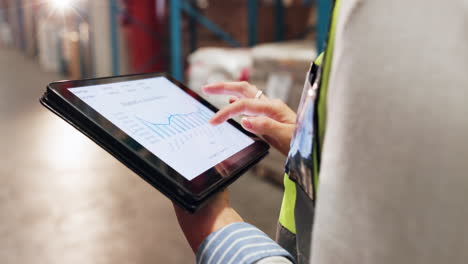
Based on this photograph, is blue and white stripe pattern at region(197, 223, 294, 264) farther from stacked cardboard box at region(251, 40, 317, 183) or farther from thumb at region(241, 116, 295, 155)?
stacked cardboard box at region(251, 40, 317, 183)

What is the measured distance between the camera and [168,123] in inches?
21.1

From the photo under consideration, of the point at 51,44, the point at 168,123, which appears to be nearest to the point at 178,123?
the point at 168,123

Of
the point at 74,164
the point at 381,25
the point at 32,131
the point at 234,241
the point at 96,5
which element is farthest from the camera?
the point at 96,5

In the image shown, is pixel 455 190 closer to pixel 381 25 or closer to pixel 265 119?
pixel 381 25

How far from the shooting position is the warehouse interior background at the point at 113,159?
145 cm

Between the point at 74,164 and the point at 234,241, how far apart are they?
188 centimetres

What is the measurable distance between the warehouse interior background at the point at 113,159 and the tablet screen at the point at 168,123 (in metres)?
0.17

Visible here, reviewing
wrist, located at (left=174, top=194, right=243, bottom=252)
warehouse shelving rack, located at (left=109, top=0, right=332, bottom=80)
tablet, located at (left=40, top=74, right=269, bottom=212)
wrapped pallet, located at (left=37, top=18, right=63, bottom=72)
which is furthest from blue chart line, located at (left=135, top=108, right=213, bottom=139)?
wrapped pallet, located at (left=37, top=18, right=63, bottom=72)

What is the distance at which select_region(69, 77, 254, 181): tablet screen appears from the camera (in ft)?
1.56

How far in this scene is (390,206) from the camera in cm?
30

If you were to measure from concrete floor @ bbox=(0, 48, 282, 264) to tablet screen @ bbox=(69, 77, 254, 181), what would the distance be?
1.69 feet

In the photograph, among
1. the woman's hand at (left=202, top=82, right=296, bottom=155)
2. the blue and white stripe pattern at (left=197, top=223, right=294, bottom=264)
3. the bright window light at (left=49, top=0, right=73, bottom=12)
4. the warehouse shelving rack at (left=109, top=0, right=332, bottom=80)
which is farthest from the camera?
the bright window light at (left=49, top=0, right=73, bottom=12)

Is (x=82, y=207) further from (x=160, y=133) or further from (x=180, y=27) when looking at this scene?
(x=180, y=27)

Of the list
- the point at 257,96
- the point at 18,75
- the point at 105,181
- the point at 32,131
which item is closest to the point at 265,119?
the point at 257,96
